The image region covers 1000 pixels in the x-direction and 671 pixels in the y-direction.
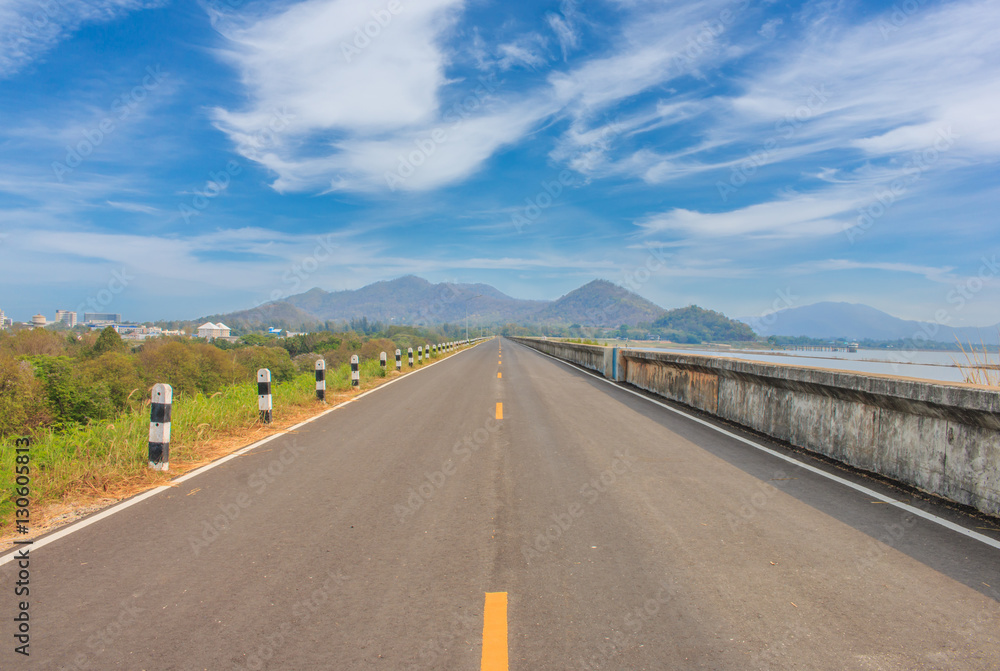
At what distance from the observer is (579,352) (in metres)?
29.4

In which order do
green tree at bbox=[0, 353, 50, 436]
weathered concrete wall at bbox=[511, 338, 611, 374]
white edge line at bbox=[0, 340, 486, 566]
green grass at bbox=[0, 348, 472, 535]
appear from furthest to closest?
weathered concrete wall at bbox=[511, 338, 611, 374], green tree at bbox=[0, 353, 50, 436], green grass at bbox=[0, 348, 472, 535], white edge line at bbox=[0, 340, 486, 566]

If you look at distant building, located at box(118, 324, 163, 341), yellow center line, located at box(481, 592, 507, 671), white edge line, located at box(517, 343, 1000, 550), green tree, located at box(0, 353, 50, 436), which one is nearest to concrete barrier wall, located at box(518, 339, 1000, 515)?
white edge line, located at box(517, 343, 1000, 550)

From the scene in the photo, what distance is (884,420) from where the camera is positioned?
6184mm

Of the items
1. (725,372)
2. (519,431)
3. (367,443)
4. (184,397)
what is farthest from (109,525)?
(725,372)

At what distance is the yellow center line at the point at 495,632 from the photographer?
2578mm

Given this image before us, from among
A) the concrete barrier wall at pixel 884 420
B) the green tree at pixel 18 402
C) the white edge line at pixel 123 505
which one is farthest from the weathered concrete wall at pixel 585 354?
the green tree at pixel 18 402

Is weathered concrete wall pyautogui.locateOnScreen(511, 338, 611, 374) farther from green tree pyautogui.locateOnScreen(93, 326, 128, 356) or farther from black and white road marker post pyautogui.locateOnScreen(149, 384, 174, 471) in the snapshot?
green tree pyautogui.locateOnScreen(93, 326, 128, 356)

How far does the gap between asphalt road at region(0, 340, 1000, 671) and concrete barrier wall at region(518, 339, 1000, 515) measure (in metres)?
0.66

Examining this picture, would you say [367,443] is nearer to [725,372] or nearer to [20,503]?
[20,503]

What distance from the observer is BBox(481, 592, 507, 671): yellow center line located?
258 centimetres

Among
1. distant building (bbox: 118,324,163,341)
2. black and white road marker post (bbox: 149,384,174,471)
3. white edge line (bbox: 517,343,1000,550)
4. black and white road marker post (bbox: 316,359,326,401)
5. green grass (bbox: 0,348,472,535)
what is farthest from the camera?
distant building (bbox: 118,324,163,341)

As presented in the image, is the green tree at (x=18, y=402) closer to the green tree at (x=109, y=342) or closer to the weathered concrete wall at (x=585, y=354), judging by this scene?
the weathered concrete wall at (x=585, y=354)

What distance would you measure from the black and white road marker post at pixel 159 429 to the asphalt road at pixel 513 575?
2.36ft

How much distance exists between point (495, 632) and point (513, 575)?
733 mm
